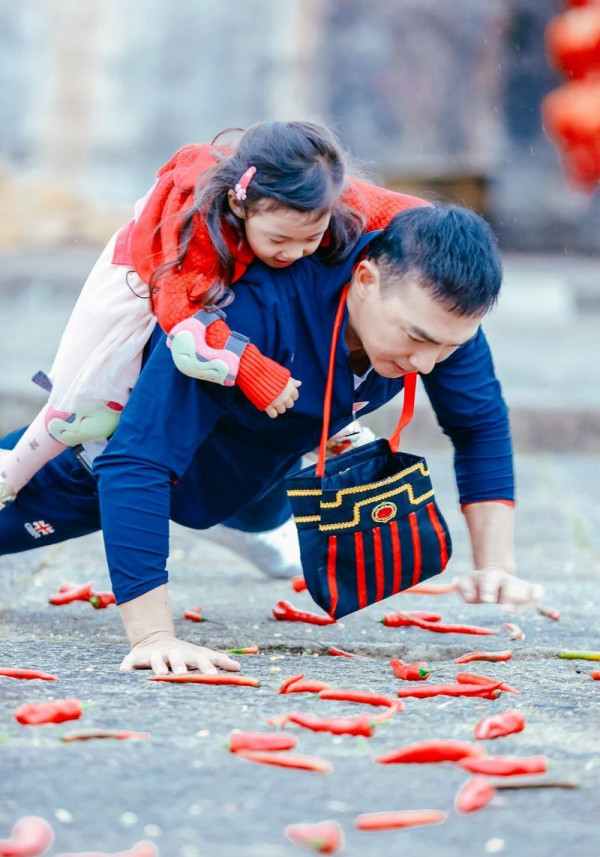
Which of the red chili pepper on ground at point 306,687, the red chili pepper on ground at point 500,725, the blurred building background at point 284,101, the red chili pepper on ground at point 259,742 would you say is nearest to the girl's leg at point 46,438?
the red chili pepper on ground at point 306,687

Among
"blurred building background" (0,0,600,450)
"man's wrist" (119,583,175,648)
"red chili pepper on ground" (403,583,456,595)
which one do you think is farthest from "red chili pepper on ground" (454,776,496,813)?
"blurred building background" (0,0,600,450)

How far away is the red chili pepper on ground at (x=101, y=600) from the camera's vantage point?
11.1 feet

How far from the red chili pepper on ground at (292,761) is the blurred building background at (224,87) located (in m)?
12.4

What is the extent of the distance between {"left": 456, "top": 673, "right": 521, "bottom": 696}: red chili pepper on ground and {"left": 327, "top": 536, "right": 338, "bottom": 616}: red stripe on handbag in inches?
11.3

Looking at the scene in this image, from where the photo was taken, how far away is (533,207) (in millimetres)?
16109

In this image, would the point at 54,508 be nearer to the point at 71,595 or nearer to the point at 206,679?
the point at 71,595

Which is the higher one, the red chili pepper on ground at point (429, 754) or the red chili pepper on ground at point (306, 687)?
the red chili pepper on ground at point (429, 754)

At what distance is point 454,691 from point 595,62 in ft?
45.5

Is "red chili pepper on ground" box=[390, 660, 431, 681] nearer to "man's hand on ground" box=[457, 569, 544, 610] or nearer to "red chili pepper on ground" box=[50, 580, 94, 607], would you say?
"man's hand on ground" box=[457, 569, 544, 610]

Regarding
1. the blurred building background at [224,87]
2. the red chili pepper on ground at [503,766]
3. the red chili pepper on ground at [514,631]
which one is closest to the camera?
the red chili pepper on ground at [503,766]

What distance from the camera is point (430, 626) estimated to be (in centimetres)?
322

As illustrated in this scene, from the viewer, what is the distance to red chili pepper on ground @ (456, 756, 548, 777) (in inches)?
74.5

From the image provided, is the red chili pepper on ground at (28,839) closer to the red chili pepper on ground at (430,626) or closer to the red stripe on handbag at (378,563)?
the red stripe on handbag at (378,563)

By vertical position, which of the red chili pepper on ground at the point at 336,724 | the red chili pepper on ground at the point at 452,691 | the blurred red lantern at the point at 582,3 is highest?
the blurred red lantern at the point at 582,3
